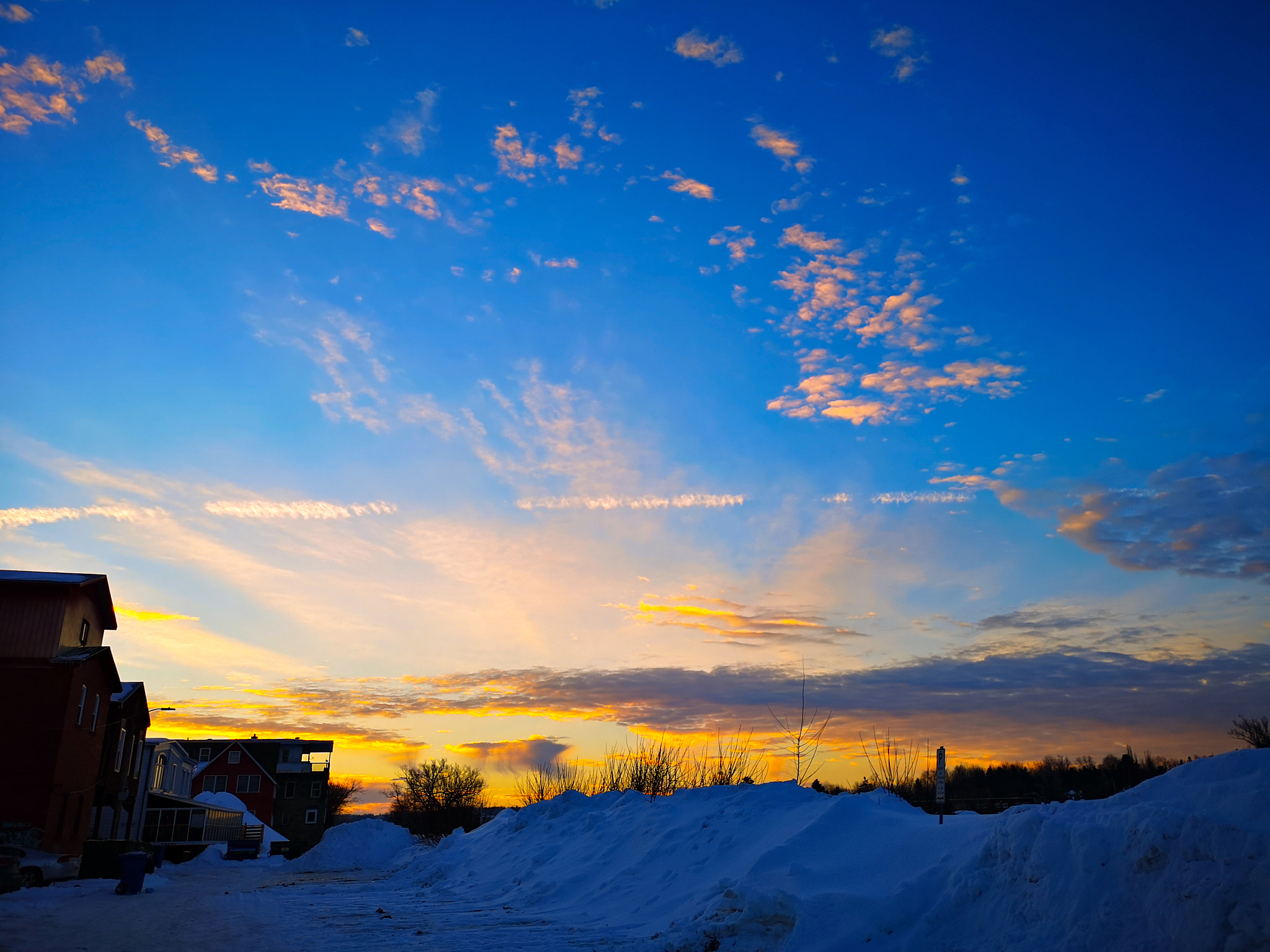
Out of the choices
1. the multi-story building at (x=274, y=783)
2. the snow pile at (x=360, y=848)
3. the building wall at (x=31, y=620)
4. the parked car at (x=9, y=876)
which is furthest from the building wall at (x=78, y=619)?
the multi-story building at (x=274, y=783)

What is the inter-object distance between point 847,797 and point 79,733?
110 ft

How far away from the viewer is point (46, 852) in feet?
Answer: 96.9

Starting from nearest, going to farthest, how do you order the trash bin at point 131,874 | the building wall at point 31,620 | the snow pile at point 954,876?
the snow pile at point 954,876 < the trash bin at point 131,874 < the building wall at point 31,620

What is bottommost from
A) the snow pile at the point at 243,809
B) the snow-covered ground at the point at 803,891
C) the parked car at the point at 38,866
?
the snow pile at the point at 243,809

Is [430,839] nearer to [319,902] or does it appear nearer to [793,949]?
[319,902]

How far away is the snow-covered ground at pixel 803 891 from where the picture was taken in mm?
8102

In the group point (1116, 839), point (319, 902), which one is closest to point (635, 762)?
point (319, 902)

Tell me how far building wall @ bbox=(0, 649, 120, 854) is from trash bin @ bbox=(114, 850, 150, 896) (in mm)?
9456

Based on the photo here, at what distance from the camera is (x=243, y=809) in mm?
71875

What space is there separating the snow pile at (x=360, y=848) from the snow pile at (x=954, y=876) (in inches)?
1303

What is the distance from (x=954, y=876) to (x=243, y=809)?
3025 inches

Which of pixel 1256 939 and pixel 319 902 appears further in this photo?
pixel 319 902

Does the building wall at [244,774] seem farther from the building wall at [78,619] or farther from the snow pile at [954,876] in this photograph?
the snow pile at [954,876]

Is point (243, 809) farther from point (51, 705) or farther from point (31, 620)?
point (31, 620)
